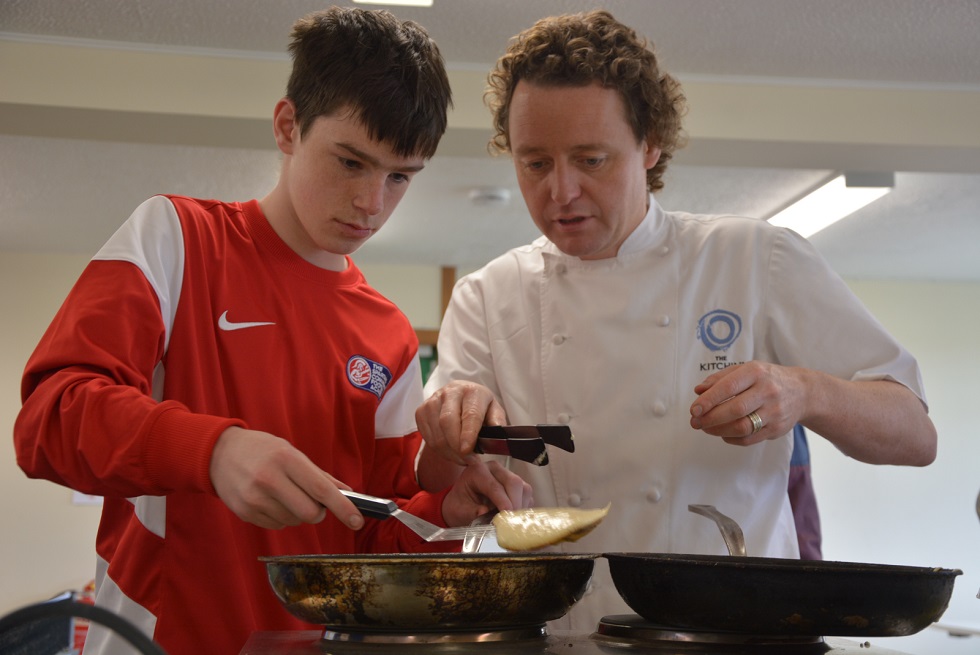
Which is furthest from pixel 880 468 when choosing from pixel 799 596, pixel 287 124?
pixel 799 596

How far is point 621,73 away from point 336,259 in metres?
0.56

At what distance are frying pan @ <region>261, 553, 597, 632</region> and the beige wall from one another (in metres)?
6.52

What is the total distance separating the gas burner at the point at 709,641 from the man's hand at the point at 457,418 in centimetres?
38

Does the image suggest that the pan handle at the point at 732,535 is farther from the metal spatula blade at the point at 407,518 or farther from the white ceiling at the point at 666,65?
the white ceiling at the point at 666,65

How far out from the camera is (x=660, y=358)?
1.54 metres

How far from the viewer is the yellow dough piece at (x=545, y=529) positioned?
108 centimetres

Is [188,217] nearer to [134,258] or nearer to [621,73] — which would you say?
[134,258]

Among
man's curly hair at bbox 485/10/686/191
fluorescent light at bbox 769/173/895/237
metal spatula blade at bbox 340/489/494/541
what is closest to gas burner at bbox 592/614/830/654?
metal spatula blade at bbox 340/489/494/541

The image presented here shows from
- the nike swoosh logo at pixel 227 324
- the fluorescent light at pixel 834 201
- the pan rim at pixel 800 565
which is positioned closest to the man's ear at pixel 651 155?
the nike swoosh logo at pixel 227 324

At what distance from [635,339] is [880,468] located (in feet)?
22.2

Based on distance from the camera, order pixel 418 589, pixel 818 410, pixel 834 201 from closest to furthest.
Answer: pixel 418 589
pixel 818 410
pixel 834 201

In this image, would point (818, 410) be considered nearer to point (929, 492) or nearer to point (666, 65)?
point (666, 65)

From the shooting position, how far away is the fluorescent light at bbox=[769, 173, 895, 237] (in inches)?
185

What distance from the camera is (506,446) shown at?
1236 millimetres
